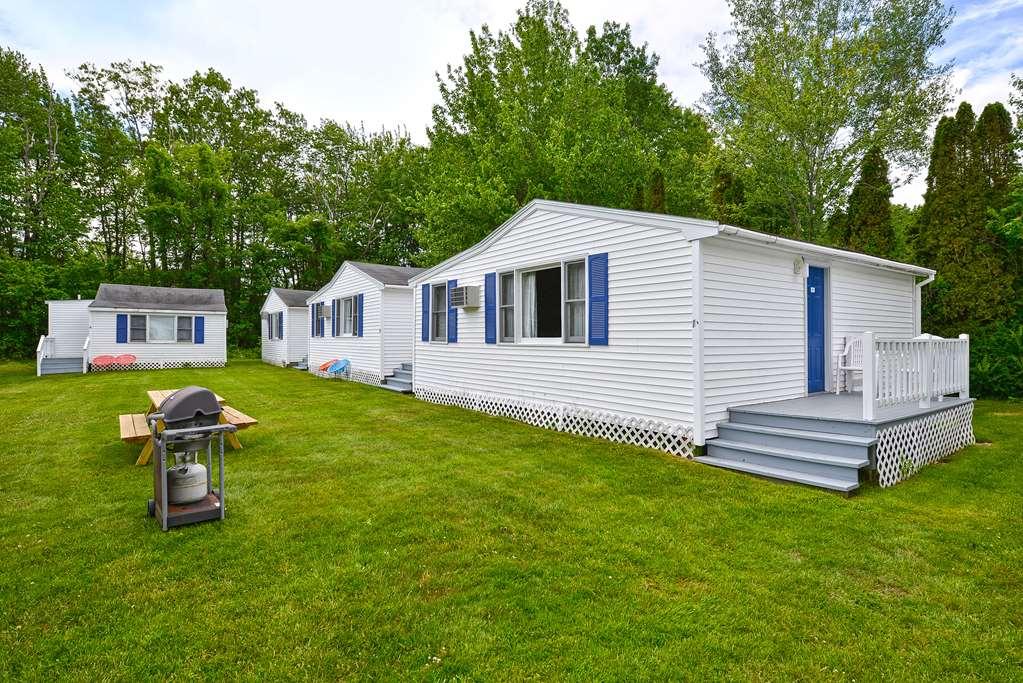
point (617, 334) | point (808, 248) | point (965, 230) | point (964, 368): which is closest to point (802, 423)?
point (617, 334)

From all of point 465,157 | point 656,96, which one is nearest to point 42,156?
point 465,157

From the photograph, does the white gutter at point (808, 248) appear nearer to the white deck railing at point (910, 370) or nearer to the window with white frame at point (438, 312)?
the white deck railing at point (910, 370)

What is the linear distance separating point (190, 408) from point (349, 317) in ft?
39.9

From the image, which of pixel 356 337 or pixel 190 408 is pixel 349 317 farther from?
pixel 190 408

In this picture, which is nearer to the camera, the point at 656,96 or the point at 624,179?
the point at 624,179

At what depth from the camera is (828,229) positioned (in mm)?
14906

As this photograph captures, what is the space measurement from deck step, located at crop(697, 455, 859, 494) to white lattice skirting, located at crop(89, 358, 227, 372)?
1983 cm

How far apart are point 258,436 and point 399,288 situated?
7094 millimetres

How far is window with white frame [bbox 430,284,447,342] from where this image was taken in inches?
437

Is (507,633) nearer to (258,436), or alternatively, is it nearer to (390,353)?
(258,436)

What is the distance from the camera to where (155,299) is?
64.3 feet

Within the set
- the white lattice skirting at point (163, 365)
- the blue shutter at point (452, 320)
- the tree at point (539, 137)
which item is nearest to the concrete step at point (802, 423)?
the blue shutter at point (452, 320)

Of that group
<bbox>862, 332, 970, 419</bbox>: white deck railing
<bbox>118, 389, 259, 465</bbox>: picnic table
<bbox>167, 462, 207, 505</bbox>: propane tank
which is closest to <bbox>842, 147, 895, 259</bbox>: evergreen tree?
<bbox>862, 332, 970, 419</bbox>: white deck railing

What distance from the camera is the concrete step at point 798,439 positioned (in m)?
5.12
